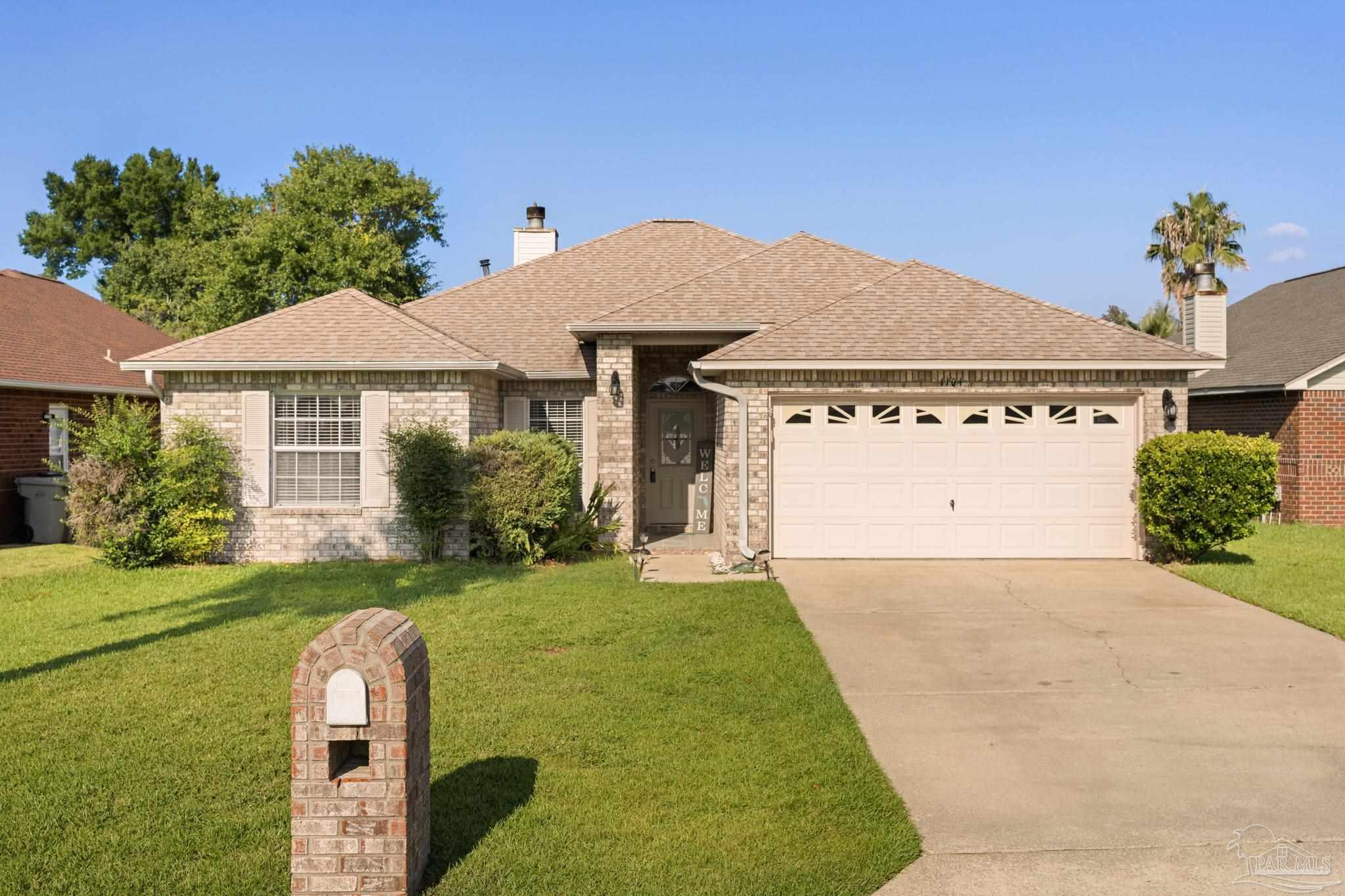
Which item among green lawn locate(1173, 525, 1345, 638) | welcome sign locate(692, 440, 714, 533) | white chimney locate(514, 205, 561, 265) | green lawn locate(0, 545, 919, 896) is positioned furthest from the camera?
white chimney locate(514, 205, 561, 265)

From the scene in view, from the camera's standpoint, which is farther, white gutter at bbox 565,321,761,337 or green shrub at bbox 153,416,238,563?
white gutter at bbox 565,321,761,337

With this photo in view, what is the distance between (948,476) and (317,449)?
29.3 ft

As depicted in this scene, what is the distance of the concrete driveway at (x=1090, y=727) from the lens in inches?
168

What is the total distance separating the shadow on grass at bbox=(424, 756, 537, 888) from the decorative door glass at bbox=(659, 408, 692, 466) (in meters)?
11.0

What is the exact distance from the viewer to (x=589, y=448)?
14.8 m

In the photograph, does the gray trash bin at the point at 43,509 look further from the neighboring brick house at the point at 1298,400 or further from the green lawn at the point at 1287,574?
the neighboring brick house at the point at 1298,400

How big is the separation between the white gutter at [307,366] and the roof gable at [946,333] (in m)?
3.68

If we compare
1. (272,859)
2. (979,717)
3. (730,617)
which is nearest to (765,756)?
(979,717)

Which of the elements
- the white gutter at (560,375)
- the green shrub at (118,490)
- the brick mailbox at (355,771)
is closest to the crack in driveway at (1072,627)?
the brick mailbox at (355,771)

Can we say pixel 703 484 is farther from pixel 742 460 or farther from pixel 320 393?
pixel 320 393

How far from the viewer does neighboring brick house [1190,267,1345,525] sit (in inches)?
659

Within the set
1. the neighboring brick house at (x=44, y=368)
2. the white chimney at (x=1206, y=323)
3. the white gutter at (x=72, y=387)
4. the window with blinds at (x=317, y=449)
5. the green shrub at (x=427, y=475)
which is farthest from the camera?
the neighboring brick house at (x=44, y=368)

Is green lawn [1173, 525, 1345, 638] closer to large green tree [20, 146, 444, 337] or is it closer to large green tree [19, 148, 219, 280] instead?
large green tree [20, 146, 444, 337]

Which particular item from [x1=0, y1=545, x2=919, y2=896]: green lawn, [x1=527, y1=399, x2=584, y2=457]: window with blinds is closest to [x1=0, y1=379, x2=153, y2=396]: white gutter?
[x1=0, y1=545, x2=919, y2=896]: green lawn
